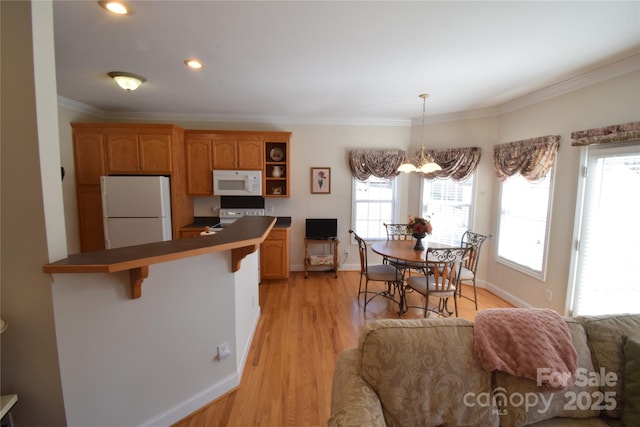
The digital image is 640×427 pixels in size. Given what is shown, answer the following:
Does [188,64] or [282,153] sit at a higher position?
[188,64]

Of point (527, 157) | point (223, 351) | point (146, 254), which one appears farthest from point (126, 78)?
point (527, 157)

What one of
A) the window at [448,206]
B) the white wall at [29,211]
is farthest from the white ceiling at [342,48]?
the window at [448,206]

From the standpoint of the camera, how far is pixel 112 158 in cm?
361

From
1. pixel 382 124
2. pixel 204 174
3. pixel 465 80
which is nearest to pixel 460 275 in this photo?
pixel 465 80

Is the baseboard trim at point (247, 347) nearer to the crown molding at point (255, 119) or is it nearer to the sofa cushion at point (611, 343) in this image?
the sofa cushion at point (611, 343)

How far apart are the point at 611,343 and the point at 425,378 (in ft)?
3.20

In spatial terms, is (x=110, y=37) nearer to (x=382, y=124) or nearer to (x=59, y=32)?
(x=59, y=32)

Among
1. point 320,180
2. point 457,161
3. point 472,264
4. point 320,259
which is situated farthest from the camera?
point 320,180

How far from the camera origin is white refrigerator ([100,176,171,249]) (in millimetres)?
3402

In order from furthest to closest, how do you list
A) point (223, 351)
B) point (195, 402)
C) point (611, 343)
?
point (223, 351)
point (195, 402)
point (611, 343)

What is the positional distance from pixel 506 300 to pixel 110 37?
508 centimetres

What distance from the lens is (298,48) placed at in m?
2.09

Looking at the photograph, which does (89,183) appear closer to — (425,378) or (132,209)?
(132,209)

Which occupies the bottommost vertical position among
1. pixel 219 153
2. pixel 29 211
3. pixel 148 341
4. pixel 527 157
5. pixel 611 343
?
pixel 148 341
